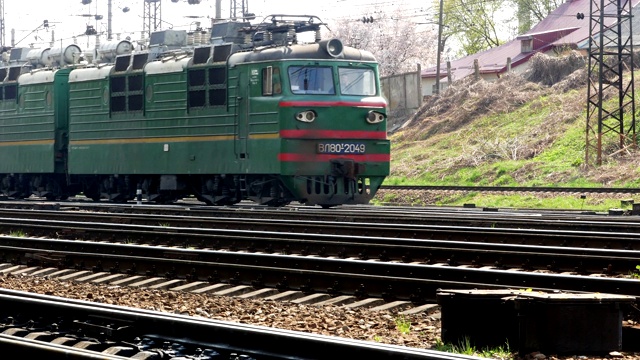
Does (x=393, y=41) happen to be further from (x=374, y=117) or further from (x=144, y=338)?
(x=144, y=338)

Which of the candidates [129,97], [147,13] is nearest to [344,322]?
[129,97]

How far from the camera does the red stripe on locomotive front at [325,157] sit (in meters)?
21.3

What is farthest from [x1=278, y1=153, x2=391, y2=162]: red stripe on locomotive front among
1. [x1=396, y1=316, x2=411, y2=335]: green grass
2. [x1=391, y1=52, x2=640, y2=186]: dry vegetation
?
[x1=391, y1=52, x2=640, y2=186]: dry vegetation

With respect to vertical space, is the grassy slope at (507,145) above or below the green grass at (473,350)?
above

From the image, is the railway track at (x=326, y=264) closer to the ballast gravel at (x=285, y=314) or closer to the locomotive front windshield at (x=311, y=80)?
the ballast gravel at (x=285, y=314)

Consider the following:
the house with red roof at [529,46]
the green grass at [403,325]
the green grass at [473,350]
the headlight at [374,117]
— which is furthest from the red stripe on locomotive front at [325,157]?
the house with red roof at [529,46]

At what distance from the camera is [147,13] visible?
5244cm

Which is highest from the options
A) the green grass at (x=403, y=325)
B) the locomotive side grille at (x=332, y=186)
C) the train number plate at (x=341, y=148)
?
the train number plate at (x=341, y=148)

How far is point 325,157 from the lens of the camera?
21.7 m

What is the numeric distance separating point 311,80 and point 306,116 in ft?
2.58

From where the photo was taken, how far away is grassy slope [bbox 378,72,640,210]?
3381 cm

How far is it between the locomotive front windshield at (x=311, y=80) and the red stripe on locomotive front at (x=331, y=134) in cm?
77

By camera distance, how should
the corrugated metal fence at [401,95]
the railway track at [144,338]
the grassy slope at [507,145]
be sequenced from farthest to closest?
1. the corrugated metal fence at [401,95]
2. the grassy slope at [507,145]
3. the railway track at [144,338]

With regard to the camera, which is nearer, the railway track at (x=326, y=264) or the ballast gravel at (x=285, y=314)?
the ballast gravel at (x=285, y=314)
